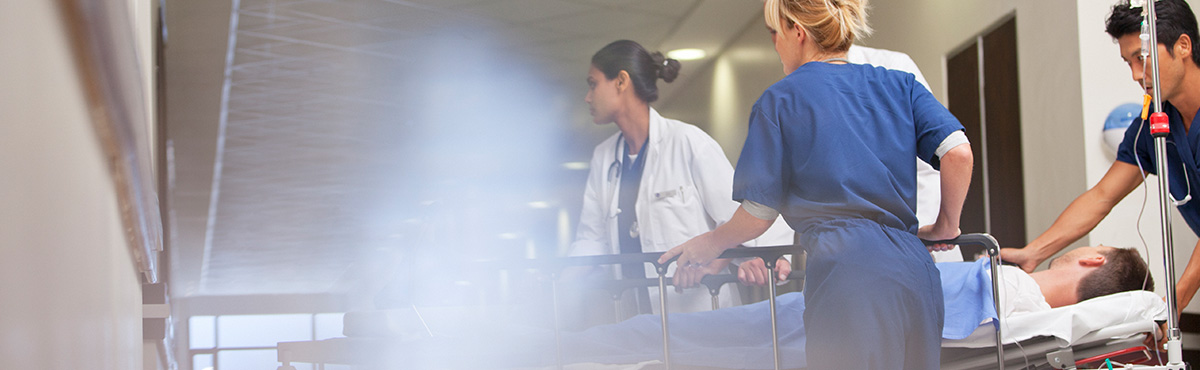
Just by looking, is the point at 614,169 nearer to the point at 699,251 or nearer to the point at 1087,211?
the point at 699,251

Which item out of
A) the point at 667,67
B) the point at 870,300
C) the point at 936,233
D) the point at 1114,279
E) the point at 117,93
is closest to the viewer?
the point at 117,93

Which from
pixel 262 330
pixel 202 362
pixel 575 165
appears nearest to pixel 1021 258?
pixel 575 165

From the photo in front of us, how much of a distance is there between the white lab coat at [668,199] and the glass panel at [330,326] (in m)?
0.50

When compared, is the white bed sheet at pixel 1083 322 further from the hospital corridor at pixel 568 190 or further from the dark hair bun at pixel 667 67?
the dark hair bun at pixel 667 67

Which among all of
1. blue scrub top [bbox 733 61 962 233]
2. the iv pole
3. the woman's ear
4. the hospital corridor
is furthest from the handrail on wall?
the iv pole

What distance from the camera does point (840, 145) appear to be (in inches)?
45.3

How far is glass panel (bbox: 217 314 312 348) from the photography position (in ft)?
5.82

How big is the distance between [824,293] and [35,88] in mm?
909

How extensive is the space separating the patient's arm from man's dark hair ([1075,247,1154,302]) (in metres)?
0.23

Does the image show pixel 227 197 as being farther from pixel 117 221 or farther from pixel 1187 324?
pixel 1187 324

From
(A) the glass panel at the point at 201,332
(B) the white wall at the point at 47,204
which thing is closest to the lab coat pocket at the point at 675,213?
(A) the glass panel at the point at 201,332

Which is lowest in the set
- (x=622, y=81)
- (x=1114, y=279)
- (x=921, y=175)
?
(x=1114, y=279)

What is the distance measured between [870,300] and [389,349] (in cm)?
96

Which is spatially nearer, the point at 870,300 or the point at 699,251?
the point at 870,300
